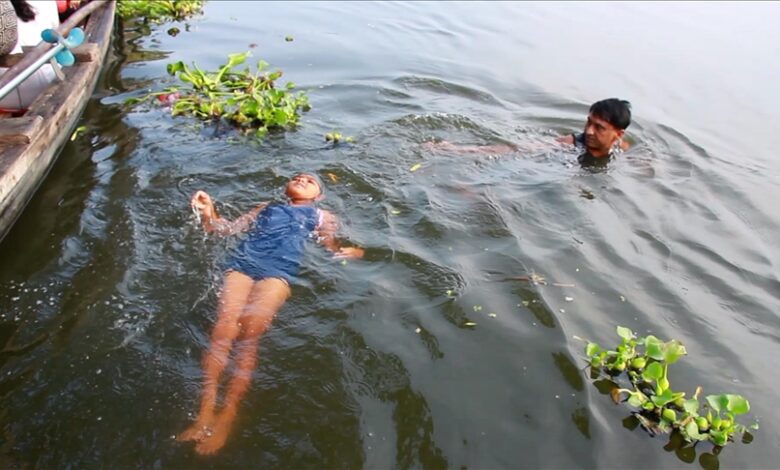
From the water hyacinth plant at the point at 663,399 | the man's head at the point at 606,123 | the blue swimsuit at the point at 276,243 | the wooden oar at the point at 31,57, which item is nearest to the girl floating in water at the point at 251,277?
the blue swimsuit at the point at 276,243

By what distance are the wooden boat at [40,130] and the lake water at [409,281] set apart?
0.58 ft

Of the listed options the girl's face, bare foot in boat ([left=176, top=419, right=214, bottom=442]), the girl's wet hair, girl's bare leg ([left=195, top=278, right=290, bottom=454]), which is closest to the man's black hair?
the girl's wet hair

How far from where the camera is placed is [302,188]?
4.76m

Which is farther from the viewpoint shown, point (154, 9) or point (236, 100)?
point (154, 9)

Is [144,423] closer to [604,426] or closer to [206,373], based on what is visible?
[206,373]

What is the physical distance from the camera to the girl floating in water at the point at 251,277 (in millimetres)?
3025

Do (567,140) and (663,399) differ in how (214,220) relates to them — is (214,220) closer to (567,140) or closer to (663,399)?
(663,399)

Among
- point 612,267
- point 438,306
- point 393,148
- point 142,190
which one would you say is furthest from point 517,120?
point 142,190

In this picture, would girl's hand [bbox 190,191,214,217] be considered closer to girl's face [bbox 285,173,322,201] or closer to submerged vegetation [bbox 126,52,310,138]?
girl's face [bbox 285,173,322,201]

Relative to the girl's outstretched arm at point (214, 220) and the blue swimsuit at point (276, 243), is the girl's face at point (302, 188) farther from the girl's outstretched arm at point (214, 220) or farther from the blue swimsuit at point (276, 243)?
the girl's outstretched arm at point (214, 220)

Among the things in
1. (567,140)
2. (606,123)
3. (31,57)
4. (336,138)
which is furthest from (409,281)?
(31,57)

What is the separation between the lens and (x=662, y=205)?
543 centimetres

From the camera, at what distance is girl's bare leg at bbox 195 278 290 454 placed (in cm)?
289

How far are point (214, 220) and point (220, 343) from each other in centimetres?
139
